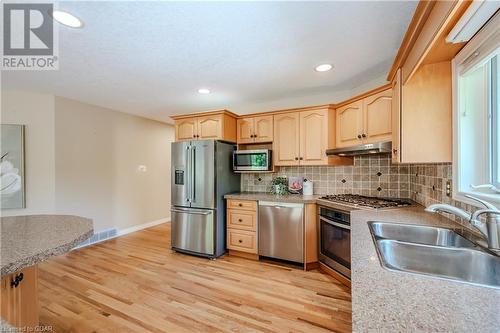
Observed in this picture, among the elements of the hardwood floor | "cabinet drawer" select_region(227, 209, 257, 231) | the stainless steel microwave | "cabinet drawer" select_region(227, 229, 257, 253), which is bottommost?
the hardwood floor

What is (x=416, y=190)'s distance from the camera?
2414 millimetres

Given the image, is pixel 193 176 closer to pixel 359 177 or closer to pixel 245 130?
pixel 245 130

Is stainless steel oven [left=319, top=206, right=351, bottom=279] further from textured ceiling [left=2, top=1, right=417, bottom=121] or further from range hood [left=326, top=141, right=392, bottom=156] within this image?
textured ceiling [left=2, top=1, right=417, bottom=121]

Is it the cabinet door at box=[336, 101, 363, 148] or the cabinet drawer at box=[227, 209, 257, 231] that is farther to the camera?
the cabinet drawer at box=[227, 209, 257, 231]

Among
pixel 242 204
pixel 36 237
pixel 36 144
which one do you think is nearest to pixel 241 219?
pixel 242 204

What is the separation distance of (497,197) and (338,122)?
6.09 feet

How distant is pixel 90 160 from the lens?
3.63 m

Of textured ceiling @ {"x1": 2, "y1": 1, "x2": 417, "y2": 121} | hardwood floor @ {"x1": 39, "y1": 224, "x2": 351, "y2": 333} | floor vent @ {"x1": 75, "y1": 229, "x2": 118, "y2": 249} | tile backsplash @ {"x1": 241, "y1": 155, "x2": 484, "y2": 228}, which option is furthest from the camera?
floor vent @ {"x1": 75, "y1": 229, "x2": 118, "y2": 249}

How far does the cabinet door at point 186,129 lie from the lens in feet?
11.0

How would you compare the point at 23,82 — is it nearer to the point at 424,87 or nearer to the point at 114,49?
the point at 114,49

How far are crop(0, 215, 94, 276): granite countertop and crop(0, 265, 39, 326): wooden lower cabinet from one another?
21cm

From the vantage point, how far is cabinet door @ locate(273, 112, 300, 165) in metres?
3.04

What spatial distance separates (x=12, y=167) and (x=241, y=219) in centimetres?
311
